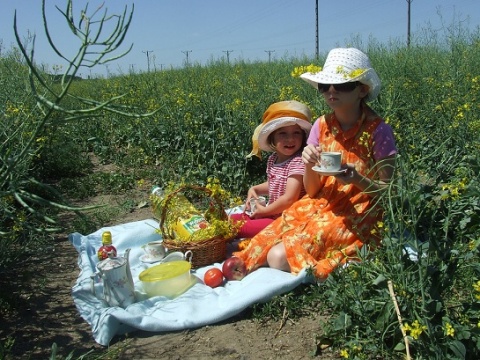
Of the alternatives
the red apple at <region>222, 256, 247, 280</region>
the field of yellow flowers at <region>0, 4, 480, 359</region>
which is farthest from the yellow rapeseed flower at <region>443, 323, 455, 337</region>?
the red apple at <region>222, 256, 247, 280</region>

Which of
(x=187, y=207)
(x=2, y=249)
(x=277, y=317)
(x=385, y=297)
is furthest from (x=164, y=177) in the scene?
(x=385, y=297)

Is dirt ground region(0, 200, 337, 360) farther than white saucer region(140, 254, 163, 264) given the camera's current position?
No

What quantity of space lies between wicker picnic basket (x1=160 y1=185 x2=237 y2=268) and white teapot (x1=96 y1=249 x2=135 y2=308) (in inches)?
19.3

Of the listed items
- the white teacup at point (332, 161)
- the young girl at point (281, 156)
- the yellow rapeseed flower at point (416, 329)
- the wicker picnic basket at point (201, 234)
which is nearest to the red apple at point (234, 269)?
the wicker picnic basket at point (201, 234)

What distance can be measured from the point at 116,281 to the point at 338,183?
1335 mm

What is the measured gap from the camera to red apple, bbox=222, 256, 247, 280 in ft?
9.37

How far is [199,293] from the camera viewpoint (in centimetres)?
269

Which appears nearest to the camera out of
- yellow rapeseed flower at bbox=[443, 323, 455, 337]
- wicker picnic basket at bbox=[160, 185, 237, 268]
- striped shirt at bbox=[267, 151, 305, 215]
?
yellow rapeseed flower at bbox=[443, 323, 455, 337]

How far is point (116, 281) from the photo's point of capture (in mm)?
2521

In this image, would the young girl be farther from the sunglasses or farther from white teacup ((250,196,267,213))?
the sunglasses

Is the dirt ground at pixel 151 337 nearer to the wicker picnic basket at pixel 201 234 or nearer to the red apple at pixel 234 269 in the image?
the red apple at pixel 234 269

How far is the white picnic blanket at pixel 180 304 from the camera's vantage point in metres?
2.34

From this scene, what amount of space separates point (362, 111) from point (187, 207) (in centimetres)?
136

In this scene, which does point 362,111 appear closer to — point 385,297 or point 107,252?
point 385,297
